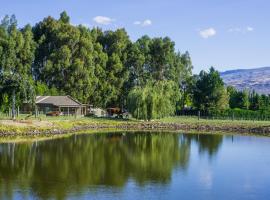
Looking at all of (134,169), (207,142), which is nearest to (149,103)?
(207,142)

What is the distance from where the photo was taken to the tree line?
83.5m

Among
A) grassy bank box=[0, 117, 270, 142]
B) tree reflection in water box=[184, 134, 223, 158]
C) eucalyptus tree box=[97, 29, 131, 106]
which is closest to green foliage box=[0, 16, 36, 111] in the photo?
grassy bank box=[0, 117, 270, 142]

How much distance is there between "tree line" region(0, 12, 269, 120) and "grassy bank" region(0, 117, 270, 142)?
3.94m

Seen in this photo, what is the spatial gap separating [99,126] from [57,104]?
37.4 ft

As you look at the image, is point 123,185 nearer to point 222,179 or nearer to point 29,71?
point 222,179

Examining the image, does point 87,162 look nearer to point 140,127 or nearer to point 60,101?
point 140,127

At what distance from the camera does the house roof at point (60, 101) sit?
82.4m

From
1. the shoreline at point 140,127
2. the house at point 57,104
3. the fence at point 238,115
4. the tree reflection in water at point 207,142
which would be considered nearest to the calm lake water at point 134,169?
the tree reflection in water at point 207,142

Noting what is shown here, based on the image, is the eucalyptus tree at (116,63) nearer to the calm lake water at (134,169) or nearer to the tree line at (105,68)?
the tree line at (105,68)

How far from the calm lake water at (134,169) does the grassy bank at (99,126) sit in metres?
5.83

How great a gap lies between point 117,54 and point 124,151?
49.7 m

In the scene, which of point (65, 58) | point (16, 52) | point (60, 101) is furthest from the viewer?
point (65, 58)

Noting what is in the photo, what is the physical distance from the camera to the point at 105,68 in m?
94.5

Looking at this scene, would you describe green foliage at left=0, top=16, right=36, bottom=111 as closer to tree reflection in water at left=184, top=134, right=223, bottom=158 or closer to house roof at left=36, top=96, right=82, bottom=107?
house roof at left=36, top=96, right=82, bottom=107
